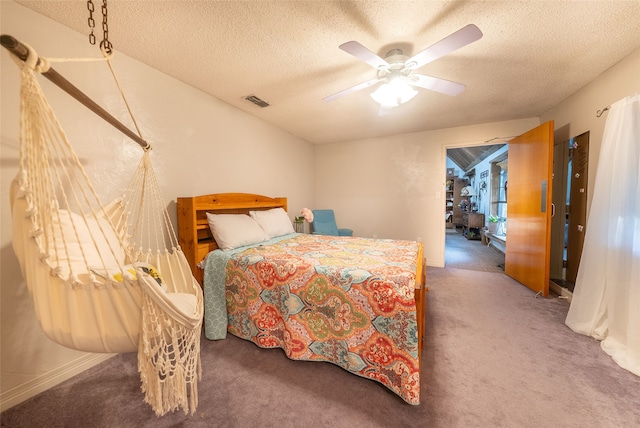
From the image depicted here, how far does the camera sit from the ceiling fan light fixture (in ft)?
6.08

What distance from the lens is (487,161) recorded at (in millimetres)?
6461

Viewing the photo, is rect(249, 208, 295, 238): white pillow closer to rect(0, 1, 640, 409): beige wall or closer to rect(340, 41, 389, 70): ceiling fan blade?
rect(0, 1, 640, 409): beige wall

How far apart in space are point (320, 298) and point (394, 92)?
1710 mm

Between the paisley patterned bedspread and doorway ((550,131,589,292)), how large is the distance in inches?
80.6

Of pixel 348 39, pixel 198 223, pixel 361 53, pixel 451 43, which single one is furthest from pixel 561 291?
pixel 198 223

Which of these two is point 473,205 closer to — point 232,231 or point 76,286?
point 232,231

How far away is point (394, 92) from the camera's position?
191 cm

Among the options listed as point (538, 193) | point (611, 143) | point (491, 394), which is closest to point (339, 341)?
point (491, 394)

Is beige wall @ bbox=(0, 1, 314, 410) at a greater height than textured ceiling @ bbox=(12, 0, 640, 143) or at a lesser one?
lesser

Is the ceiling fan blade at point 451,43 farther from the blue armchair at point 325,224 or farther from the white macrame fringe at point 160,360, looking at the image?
the blue armchair at point 325,224

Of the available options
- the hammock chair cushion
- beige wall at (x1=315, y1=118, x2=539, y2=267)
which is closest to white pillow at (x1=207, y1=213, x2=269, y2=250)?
the hammock chair cushion

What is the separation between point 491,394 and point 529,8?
2357 mm

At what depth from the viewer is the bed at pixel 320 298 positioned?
137 centimetres

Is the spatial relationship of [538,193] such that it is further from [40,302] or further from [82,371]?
[82,371]
